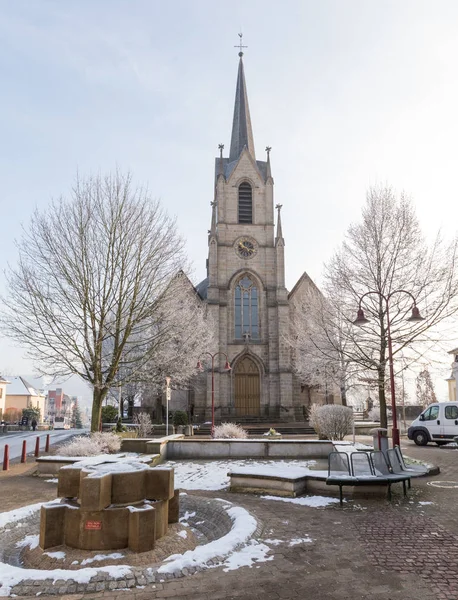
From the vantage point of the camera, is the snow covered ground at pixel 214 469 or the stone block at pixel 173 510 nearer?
the stone block at pixel 173 510

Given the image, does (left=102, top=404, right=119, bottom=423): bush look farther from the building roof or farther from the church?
the building roof

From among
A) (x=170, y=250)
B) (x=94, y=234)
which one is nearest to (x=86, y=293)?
(x=94, y=234)

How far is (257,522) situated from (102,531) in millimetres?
2210

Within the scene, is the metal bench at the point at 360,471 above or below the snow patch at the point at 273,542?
above

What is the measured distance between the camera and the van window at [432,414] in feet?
65.1

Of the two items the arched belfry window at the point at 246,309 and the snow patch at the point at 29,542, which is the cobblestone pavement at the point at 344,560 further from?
the arched belfry window at the point at 246,309

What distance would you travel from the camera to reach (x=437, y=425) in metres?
19.7

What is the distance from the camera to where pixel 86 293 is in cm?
1582

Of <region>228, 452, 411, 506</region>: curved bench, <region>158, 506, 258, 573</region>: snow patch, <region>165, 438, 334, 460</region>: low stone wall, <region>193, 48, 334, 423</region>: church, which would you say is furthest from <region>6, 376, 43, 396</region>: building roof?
<region>158, 506, 258, 573</region>: snow patch

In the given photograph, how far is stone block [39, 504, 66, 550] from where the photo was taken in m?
5.71

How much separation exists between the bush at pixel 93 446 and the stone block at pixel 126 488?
8129 millimetres

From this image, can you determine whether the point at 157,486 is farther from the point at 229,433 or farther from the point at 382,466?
the point at 229,433

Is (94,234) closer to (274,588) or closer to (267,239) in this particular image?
(274,588)

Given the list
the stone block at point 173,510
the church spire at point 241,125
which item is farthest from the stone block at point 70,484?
the church spire at point 241,125
